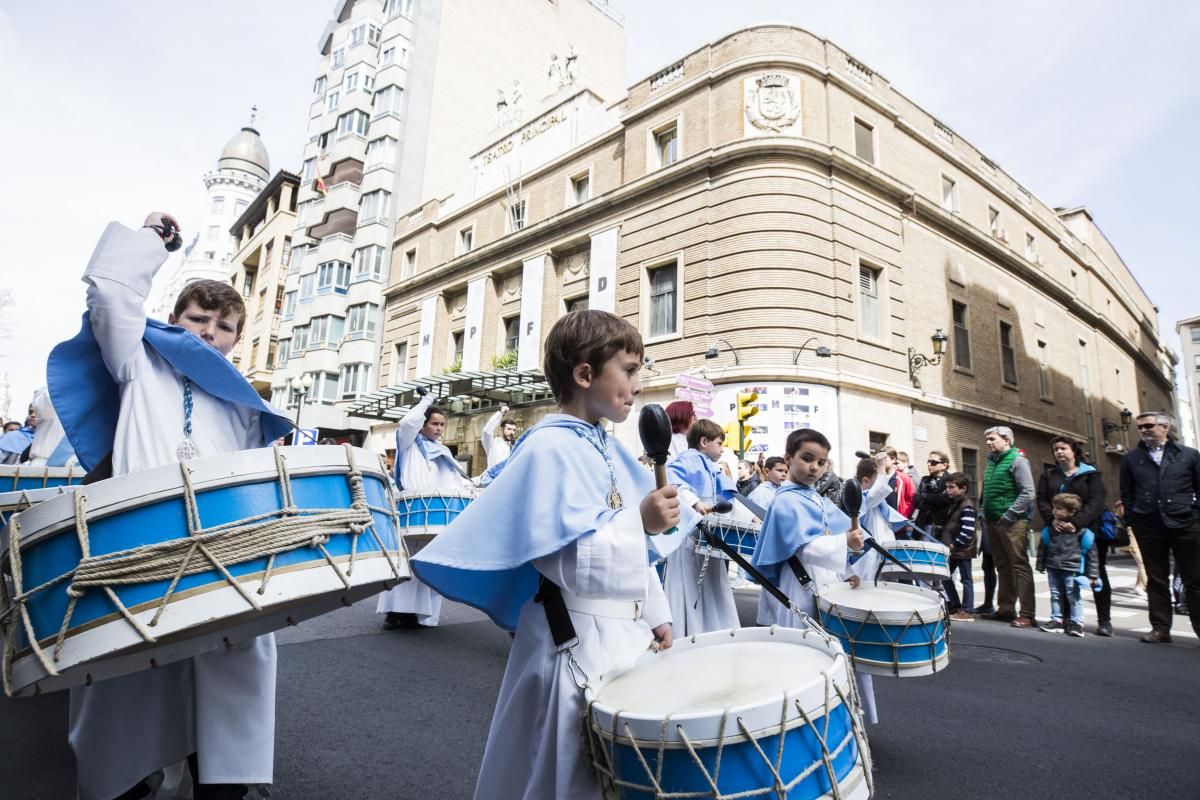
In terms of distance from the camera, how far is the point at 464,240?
27.9 meters

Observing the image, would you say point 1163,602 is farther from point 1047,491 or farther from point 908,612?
point 908,612

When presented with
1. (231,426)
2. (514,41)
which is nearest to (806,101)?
(231,426)

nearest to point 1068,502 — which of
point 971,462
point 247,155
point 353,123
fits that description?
point 971,462

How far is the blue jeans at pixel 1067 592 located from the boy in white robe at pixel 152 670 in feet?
28.0

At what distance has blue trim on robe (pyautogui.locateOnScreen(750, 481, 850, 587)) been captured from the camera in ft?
11.9

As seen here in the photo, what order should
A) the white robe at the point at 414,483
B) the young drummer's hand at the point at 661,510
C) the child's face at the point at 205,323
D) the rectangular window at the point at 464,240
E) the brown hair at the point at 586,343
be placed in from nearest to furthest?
the young drummer's hand at the point at 661,510 → the brown hair at the point at 586,343 → the child's face at the point at 205,323 → the white robe at the point at 414,483 → the rectangular window at the point at 464,240

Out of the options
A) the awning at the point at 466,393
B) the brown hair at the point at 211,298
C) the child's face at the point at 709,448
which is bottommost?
the child's face at the point at 709,448

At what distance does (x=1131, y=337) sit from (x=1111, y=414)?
894 centimetres

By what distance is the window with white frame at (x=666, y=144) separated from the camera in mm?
20047

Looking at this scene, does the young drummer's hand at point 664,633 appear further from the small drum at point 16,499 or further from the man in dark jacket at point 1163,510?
the man in dark jacket at point 1163,510

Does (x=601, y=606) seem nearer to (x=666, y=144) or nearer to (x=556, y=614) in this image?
(x=556, y=614)

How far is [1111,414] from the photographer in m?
30.7

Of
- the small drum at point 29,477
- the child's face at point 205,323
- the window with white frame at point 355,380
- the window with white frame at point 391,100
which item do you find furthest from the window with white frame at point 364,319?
the child's face at point 205,323

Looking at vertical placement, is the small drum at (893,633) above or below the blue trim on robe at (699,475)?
below
